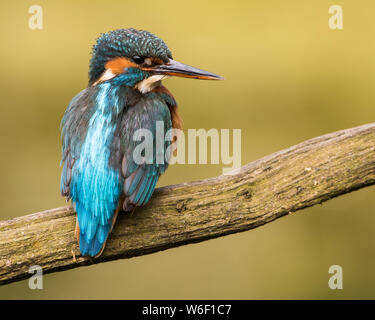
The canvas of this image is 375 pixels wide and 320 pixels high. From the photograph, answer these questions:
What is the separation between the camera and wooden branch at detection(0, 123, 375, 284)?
182cm

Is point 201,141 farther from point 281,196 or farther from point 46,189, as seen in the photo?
point 46,189

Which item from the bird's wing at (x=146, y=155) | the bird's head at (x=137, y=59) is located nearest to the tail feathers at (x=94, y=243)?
the bird's wing at (x=146, y=155)

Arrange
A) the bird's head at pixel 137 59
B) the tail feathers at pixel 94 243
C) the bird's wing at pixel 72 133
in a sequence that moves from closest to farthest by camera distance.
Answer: the tail feathers at pixel 94 243 < the bird's wing at pixel 72 133 < the bird's head at pixel 137 59

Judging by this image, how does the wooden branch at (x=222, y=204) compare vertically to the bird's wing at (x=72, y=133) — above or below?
below

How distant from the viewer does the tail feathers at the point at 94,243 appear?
5.68ft

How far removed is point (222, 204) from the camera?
1.91 m

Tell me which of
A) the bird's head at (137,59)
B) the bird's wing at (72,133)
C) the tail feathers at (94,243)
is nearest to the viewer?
the tail feathers at (94,243)

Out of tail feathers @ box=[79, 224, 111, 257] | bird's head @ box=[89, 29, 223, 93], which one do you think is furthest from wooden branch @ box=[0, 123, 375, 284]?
bird's head @ box=[89, 29, 223, 93]

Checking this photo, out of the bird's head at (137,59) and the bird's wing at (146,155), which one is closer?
the bird's wing at (146,155)

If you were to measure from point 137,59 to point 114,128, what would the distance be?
0.32m

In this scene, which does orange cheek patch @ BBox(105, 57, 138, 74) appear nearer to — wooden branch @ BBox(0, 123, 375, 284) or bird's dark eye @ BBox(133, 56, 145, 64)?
bird's dark eye @ BBox(133, 56, 145, 64)

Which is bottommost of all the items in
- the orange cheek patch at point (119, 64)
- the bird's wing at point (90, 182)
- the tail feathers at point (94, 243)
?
the tail feathers at point (94, 243)

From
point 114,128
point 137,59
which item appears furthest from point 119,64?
point 114,128

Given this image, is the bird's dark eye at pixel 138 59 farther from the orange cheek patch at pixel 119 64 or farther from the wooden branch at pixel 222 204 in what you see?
the wooden branch at pixel 222 204
